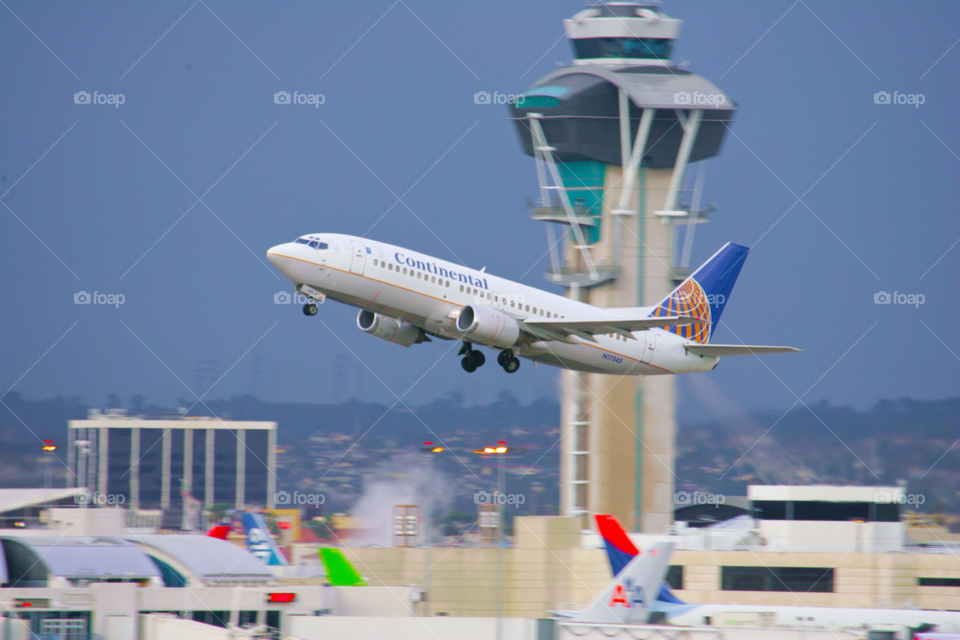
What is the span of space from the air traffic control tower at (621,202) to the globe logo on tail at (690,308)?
12.4m

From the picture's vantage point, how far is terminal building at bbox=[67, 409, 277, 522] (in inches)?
3410

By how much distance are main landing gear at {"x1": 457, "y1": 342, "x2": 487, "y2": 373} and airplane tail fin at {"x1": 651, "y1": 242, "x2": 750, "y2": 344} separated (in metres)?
10.8

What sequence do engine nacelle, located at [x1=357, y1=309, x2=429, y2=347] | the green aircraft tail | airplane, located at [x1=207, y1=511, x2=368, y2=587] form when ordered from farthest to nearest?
airplane, located at [x1=207, y1=511, x2=368, y2=587]
the green aircraft tail
engine nacelle, located at [x1=357, y1=309, x2=429, y2=347]

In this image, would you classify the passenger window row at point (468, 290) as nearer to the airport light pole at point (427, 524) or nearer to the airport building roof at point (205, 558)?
the airport light pole at point (427, 524)

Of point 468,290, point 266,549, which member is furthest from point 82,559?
point 468,290

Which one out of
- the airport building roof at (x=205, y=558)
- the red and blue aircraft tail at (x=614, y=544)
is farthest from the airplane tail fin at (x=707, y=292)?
the airport building roof at (x=205, y=558)

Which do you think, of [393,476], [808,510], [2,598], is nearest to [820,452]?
[808,510]

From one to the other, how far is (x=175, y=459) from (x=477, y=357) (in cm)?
5410

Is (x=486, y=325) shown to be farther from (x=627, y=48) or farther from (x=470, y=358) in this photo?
(x=627, y=48)

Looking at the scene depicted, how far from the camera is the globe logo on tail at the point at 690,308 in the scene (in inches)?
2137

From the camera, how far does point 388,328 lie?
45.0 meters

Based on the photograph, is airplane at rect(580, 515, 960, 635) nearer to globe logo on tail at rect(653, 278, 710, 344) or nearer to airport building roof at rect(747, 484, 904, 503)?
globe logo on tail at rect(653, 278, 710, 344)

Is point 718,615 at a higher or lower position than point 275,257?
lower

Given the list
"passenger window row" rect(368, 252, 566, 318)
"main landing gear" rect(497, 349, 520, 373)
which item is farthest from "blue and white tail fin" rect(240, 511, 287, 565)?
"passenger window row" rect(368, 252, 566, 318)
